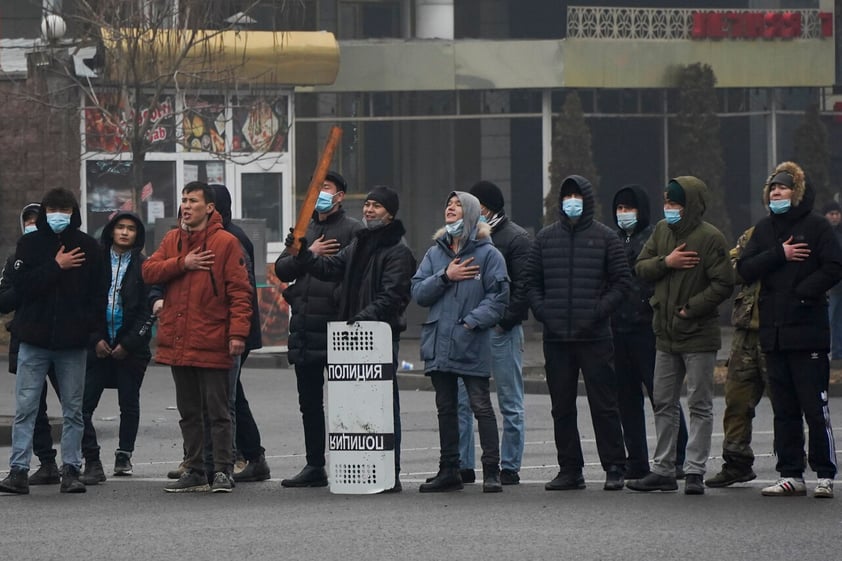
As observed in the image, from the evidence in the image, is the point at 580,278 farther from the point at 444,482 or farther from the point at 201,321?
the point at 201,321

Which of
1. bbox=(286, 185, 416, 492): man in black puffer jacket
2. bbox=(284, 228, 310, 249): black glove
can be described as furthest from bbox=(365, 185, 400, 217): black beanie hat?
bbox=(284, 228, 310, 249): black glove

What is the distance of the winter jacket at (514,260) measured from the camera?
1146 cm

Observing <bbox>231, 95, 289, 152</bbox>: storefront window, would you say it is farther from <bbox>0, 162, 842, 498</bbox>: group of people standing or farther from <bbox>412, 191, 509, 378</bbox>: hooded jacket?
<bbox>412, 191, 509, 378</bbox>: hooded jacket

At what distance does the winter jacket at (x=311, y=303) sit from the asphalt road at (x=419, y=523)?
87 cm

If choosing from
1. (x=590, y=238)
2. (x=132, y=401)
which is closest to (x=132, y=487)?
(x=132, y=401)

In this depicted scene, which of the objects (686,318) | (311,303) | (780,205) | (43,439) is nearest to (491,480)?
(686,318)

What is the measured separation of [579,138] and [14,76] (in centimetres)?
925

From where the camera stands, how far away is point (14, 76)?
1024 inches

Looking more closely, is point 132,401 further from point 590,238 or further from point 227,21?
point 227,21

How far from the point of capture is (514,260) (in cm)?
1173

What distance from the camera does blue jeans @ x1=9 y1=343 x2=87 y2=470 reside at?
36.4 ft

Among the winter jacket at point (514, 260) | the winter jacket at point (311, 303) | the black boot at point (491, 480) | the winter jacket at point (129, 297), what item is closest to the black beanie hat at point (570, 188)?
the winter jacket at point (514, 260)

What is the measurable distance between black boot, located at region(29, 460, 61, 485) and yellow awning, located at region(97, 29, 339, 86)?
43.7ft

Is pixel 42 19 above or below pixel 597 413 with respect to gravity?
above
